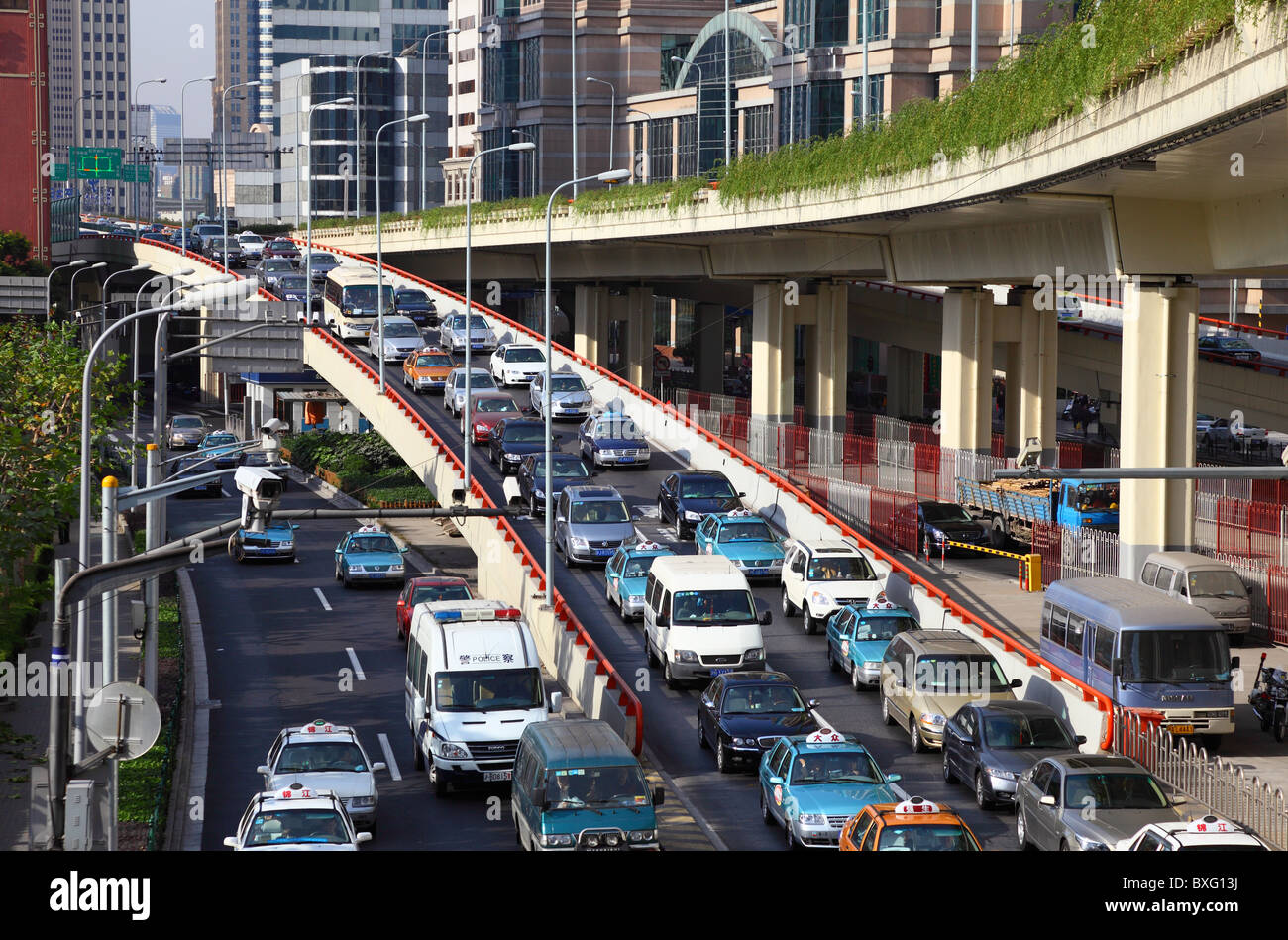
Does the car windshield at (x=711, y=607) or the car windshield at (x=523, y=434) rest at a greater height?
the car windshield at (x=523, y=434)

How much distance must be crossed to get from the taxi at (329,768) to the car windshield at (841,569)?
1244 centimetres

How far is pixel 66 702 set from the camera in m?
12.1

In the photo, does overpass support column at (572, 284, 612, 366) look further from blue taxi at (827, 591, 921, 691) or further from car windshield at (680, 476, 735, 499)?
blue taxi at (827, 591, 921, 691)

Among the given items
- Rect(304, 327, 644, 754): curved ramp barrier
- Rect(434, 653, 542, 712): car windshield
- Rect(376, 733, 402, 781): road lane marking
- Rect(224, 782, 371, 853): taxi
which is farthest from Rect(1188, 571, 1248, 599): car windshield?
Rect(224, 782, 371, 853): taxi

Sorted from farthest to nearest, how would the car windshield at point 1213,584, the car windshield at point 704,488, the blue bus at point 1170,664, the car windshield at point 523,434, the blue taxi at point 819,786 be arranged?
1. the car windshield at point 523,434
2. the car windshield at point 704,488
3. the car windshield at point 1213,584
4. the blue bus at point 1170,664
5. the blue taxi at point 819,786

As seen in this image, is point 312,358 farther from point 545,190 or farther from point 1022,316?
point 545,190

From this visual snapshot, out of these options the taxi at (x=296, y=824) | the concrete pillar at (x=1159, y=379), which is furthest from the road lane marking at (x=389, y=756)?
the concrete pillar at (x=1159, y=379)

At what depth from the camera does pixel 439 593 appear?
124ft

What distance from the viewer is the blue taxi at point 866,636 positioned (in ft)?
98.8

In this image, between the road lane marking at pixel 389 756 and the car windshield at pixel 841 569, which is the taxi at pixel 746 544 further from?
the road lane marking at pixel 389 756

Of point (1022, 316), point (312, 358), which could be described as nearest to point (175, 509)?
point (312, 358)

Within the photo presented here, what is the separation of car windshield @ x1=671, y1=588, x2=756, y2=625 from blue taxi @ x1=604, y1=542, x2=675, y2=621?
3.86 m

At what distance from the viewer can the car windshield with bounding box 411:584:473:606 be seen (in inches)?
1480

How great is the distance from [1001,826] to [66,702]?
14243 mm
